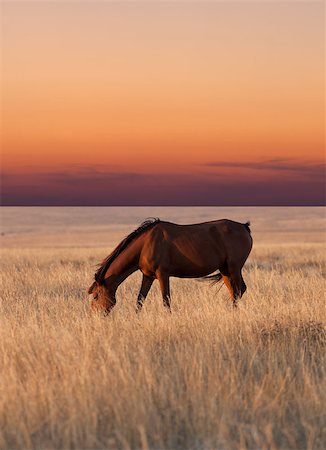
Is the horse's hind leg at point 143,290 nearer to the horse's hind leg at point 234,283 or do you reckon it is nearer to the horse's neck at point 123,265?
the horse's neck at point 123,265

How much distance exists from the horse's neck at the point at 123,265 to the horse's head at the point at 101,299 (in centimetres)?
17

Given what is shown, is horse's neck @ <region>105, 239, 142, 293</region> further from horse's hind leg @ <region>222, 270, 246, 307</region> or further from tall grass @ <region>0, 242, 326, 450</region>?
horse's hind leg @ <region>222, 270, 246, 307</region>

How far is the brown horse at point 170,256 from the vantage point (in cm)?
1095

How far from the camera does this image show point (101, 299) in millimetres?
10664

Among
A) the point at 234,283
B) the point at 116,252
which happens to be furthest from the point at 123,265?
the point at 234,283

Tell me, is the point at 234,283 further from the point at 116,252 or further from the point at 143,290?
the point at 116,252

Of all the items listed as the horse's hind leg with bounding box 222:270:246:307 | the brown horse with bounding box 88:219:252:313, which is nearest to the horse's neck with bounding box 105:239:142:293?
the brown horse with bounding box 88:219:252:313

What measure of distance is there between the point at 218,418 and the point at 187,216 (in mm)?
112444

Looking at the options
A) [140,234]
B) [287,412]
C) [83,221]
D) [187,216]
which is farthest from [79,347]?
[187,216]

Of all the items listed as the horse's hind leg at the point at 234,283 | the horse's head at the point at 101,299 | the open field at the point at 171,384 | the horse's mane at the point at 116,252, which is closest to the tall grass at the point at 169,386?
the open field at the point at 171,384

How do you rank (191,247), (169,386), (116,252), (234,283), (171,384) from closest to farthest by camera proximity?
(171,384), (169,386), (116,252), (191,247), (234,283)

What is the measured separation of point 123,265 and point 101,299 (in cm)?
75

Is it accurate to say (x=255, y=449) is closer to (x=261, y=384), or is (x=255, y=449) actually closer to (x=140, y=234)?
(x=261, y=384)

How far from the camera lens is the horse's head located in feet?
34.6
